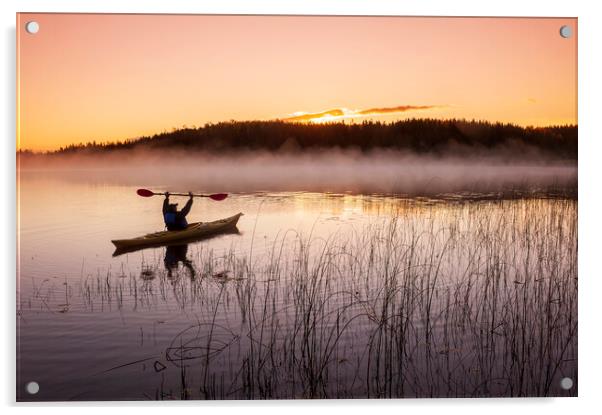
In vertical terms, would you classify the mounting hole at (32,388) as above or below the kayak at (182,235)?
below

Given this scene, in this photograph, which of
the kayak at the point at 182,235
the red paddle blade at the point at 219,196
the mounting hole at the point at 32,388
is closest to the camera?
the mounting hole at the point at 32,388

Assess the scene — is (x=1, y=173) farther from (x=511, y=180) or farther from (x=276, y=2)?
(x=511, y=180)

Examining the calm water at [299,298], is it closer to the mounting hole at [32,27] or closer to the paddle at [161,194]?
the paddle at [161,194]

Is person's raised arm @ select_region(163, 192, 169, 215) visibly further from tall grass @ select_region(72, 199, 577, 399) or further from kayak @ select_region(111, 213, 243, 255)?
tall grass @ select_region(72, 199, 577, 399)

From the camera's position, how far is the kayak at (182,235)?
3492mm

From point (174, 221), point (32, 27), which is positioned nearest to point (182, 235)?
point (174, 221)

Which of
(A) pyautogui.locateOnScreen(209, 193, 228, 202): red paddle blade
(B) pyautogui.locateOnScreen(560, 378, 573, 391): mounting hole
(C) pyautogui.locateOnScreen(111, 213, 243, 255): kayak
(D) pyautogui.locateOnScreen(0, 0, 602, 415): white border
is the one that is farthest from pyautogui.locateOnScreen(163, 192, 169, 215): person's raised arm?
(B) pyautogui.locateOnScreen(560, 378, 573, 391): mounting hole

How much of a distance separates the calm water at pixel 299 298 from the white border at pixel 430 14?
0.07 metres

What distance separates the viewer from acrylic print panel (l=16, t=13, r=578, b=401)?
346cm

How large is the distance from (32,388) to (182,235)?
1149 mm

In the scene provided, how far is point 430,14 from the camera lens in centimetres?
354

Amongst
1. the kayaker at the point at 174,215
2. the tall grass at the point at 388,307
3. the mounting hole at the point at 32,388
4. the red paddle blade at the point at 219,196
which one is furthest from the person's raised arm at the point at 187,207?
the mounting hole at the point at 32,388

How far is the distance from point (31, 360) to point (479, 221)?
2.66 m

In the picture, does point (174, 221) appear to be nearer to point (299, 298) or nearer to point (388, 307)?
point (299, 298)
